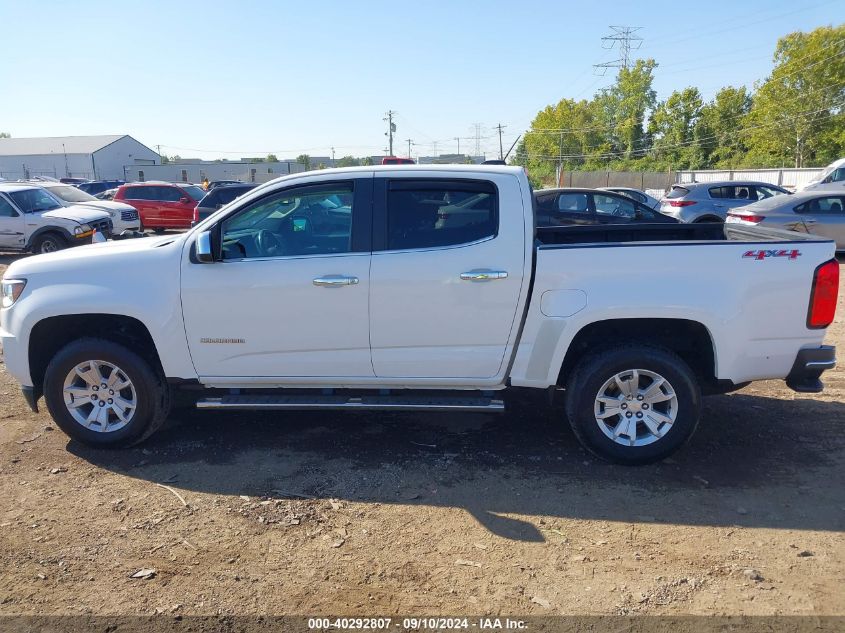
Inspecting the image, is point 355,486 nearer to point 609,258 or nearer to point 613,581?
point 613,581

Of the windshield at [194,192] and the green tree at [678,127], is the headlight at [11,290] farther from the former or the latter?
the green tree at [678,127]

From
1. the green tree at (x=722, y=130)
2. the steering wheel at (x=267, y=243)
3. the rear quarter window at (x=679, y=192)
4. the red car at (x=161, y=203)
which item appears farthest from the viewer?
the green tree at (x=722, y=130)

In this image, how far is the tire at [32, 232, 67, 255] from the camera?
1470 cm

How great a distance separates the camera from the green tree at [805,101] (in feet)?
179

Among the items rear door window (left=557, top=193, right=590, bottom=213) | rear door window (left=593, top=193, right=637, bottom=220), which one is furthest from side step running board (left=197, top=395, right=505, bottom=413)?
rear door window (left=593, top=193, right=637, bottom=220)

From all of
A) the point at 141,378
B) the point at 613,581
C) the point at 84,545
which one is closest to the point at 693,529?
the point at 613,581

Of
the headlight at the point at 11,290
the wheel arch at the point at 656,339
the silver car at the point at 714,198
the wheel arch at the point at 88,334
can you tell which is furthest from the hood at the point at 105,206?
the wheel arch at the point at 656,339

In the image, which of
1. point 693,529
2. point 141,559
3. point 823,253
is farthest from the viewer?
point 823,253

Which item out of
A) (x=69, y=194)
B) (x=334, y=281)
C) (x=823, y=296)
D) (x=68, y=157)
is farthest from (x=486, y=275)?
(x=68, y=157)

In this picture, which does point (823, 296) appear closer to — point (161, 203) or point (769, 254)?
point (769, 254)

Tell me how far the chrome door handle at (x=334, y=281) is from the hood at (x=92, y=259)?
1.06 metres

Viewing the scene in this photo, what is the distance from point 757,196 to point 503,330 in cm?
1549

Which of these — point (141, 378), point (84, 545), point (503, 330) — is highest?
point (503, 330)

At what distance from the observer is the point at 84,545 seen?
3.67 m
